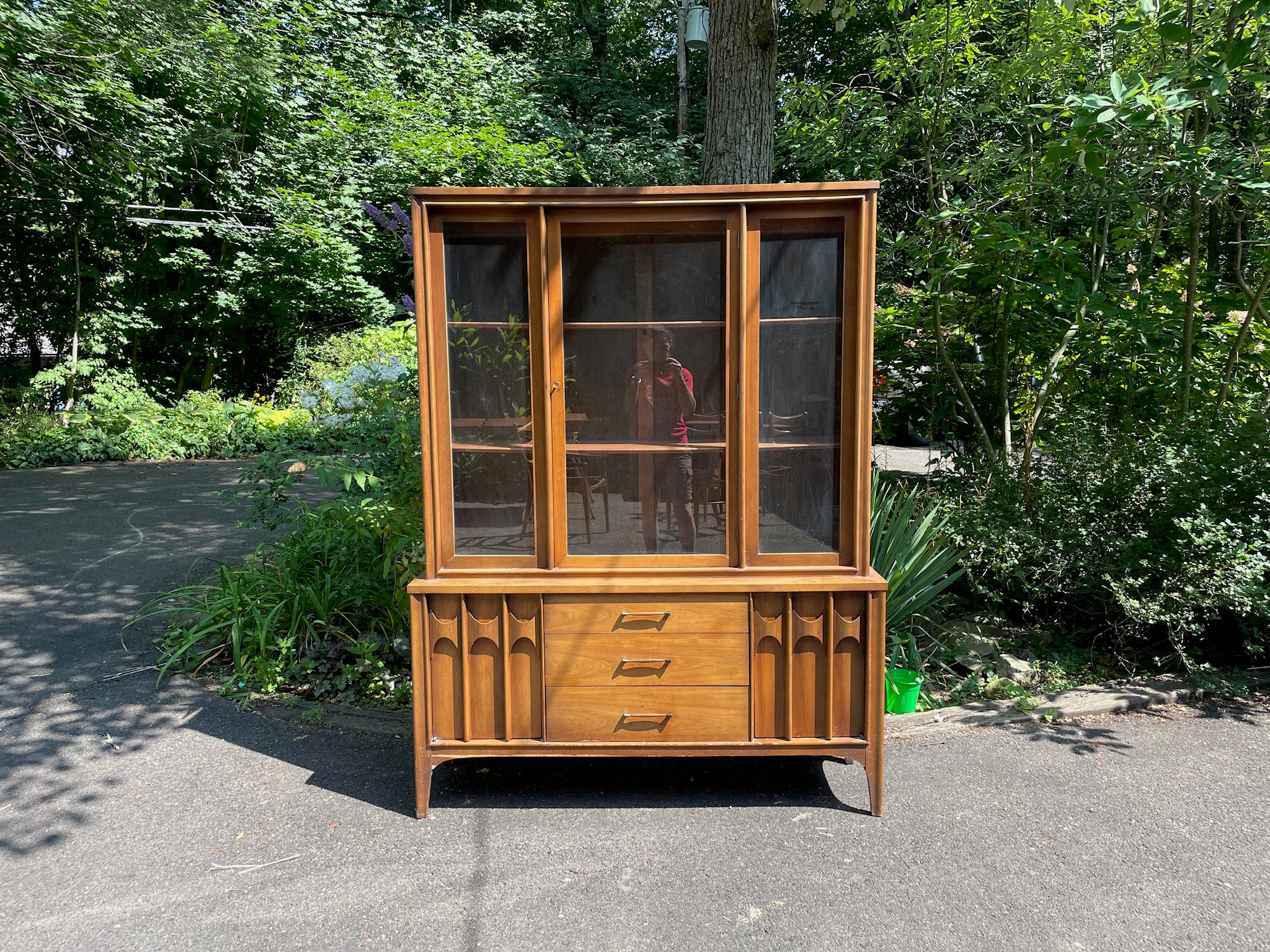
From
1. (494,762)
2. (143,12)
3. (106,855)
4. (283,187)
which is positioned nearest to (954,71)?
(494,762)

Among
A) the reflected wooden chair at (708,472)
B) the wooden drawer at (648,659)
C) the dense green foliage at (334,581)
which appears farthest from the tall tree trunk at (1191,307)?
the dense green foliage at (334,581)

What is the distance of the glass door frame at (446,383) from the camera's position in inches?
124

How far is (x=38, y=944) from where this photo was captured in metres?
2.48

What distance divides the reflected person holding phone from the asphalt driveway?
1167 mm

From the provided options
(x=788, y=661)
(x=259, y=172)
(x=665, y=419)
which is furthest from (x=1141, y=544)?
(x=259, y=172)

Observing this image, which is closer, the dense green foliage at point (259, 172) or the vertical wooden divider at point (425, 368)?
the vertical wooden divider at point (425, 368)

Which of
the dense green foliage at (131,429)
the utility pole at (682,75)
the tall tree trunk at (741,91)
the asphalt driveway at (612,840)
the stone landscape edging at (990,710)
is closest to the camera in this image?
the asphalt driveway at (612,840)

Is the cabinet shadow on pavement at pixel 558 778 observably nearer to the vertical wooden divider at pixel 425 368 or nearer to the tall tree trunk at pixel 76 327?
the vertical wooden divider at pixel 425 368

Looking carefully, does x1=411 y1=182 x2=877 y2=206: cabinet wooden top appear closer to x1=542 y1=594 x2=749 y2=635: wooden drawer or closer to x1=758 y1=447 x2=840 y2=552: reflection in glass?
x1=758 y1=447 x2=840 y2=552: reflection in glass

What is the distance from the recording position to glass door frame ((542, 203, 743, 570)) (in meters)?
3.16

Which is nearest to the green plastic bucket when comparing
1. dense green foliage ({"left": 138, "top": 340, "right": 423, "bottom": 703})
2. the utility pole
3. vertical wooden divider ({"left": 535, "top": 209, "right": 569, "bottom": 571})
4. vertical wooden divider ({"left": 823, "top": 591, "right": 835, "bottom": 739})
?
vertical wooden divider ({"left": 823, "top": 591, "right": 835, "bottom": 739})

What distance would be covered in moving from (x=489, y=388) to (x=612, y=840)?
180cm

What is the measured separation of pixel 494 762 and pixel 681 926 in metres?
1.44

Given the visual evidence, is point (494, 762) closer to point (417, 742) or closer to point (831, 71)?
point (417, 742)
